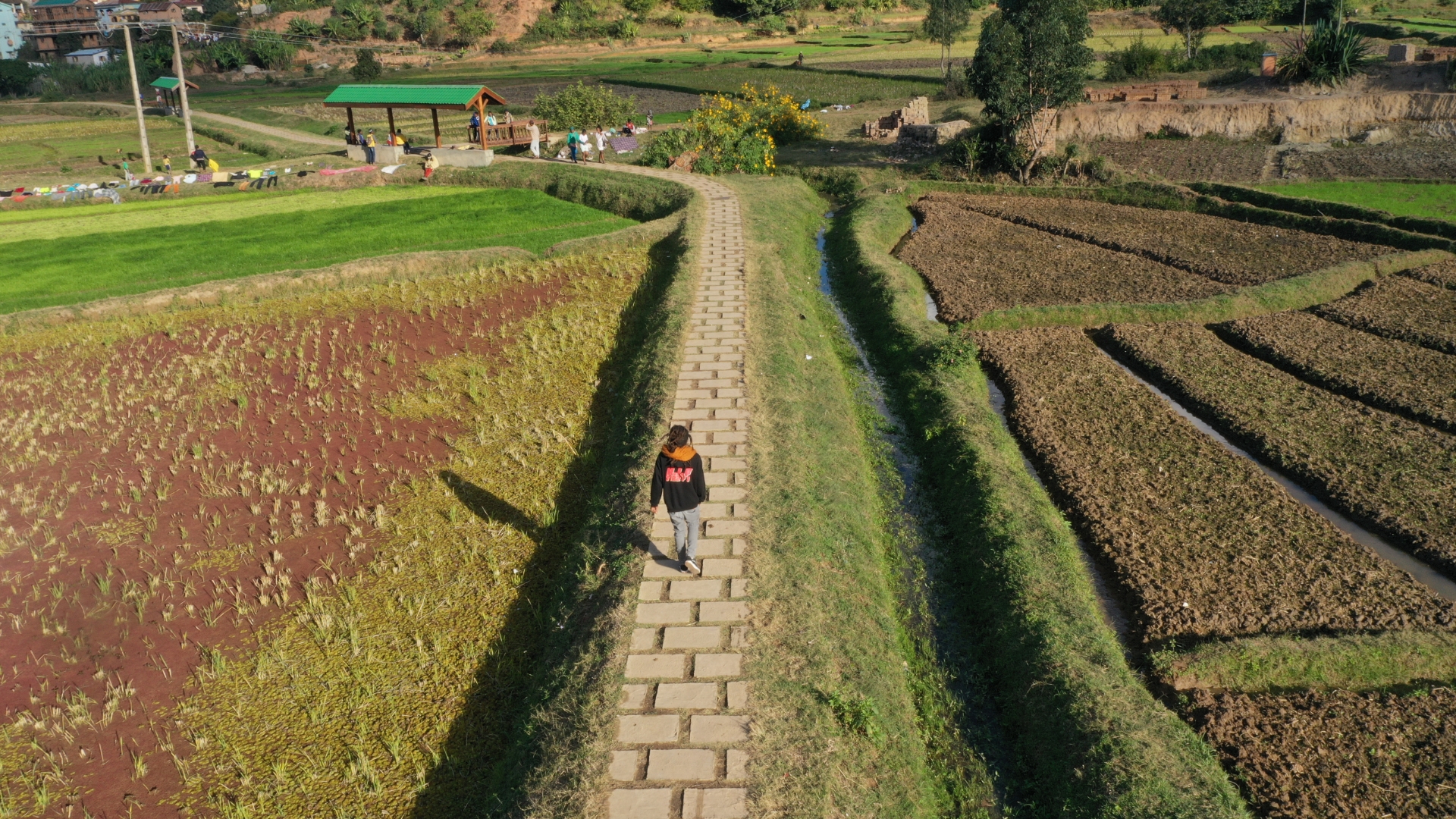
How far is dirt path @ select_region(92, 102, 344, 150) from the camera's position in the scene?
39.0 metres

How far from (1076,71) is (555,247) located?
15.9 metres

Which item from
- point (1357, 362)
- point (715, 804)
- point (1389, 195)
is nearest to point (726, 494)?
point (715, 804)

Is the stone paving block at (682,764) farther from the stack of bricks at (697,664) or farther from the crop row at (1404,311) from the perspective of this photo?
the crop row at (1404,311)

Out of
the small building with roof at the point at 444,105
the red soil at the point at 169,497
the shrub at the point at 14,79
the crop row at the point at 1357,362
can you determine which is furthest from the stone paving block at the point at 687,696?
the shrub at the point at 14,79

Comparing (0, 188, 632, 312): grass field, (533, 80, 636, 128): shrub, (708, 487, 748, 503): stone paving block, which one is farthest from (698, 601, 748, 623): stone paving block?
(533, 80, 636, 128): shrub

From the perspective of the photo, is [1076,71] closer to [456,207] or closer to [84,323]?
[456,207]

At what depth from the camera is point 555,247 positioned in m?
20.1

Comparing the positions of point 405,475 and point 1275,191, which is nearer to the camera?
point 405,475

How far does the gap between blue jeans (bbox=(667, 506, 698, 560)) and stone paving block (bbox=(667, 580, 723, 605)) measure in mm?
246

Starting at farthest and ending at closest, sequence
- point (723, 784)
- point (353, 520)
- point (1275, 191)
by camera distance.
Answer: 1. point (1275, 191)
2. point (353, 520)
3. point (723, 784)

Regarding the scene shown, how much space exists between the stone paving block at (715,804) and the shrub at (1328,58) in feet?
115

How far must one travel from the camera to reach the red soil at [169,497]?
7566 millimetres

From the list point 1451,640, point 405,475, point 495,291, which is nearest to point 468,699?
point 405,475

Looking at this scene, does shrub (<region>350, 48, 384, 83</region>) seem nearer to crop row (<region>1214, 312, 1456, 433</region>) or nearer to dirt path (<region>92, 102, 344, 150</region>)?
dirt path (<region>92, 102, 344, 150</region>)
